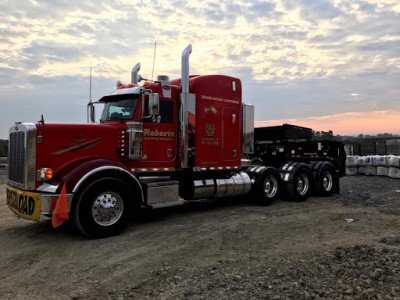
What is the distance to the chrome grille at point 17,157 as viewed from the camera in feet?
20.4

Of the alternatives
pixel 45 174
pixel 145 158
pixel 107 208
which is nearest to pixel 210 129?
pixel 145 158

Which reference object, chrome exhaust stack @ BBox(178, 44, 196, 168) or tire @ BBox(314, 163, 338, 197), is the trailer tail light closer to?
chrome exhaust stack @ BBox(178, 44, 196, 168)

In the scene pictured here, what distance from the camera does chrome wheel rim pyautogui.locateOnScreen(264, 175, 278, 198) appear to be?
10145mm

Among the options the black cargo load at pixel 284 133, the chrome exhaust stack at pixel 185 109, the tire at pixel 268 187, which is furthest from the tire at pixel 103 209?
the black cargo load at pixel 284 133

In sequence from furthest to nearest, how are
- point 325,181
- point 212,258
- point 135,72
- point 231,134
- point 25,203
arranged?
point 325,181 < point 231,134 < point 135,72 < point 25,203 < point 212,258

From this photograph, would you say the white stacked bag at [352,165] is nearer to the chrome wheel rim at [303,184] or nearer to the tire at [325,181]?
the tire at [325,181]

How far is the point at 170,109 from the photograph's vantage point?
26.3 feet

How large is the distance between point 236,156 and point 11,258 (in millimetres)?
6091

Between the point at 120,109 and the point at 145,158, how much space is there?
124cm

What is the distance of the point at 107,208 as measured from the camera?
20.9 feet

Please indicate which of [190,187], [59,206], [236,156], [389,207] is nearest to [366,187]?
[389,207]

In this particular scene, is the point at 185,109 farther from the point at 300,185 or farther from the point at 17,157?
the point at 300,185

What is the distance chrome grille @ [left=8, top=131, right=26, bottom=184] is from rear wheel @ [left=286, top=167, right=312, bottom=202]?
24.6 ft

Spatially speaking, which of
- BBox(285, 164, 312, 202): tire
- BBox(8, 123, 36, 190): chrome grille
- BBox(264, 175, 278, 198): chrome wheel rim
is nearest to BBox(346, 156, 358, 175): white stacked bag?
BBox(285, 164, 312, 202): tire
